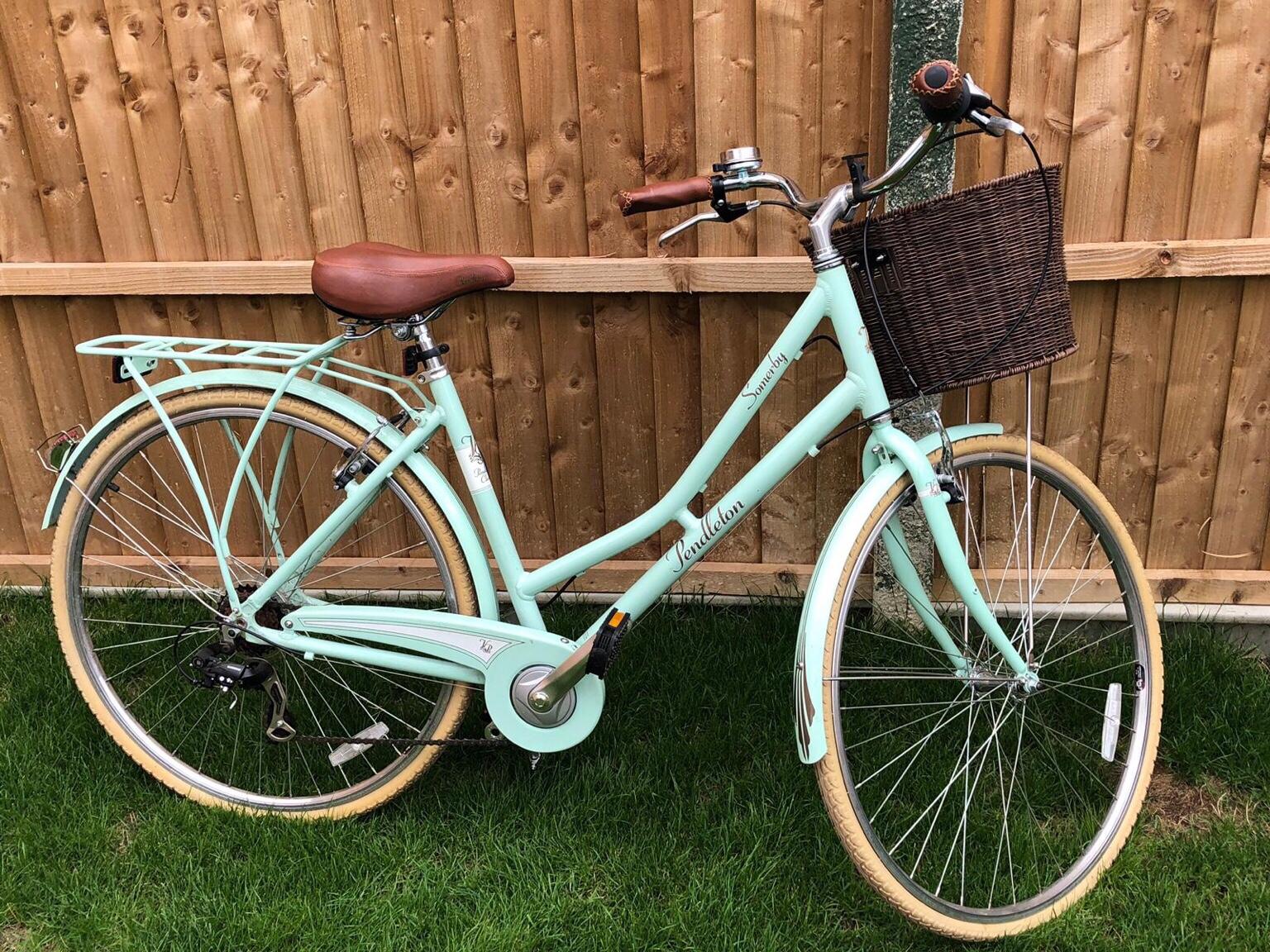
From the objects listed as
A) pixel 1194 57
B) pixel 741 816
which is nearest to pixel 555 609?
pixel 741 816

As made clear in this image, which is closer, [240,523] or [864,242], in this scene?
[864,242]

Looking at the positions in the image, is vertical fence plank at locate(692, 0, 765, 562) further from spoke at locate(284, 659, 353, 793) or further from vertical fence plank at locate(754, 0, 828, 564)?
spoke at locate(284, 659, 353, 793)

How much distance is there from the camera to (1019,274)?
184 centimetres

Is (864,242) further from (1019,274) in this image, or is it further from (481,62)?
(481,62)

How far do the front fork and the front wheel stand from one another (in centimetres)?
2


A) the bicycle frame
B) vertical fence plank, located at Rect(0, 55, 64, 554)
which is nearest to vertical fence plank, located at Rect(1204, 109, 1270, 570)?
the bicycle frame

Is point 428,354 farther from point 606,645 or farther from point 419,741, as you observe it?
point 419,741

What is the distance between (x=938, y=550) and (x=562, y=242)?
1360 mm

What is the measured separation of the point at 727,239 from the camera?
106 inches

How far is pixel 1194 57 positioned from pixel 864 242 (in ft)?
4.08

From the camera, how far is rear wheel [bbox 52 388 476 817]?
7.73ft

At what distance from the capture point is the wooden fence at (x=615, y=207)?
8.23 feet

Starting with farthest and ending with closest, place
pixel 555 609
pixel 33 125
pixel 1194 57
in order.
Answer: pixel 555 609
pixel 33 125
pixel 1194 57

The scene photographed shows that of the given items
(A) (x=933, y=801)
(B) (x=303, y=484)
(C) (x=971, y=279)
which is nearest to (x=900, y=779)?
(A) (x=933, y=801)
